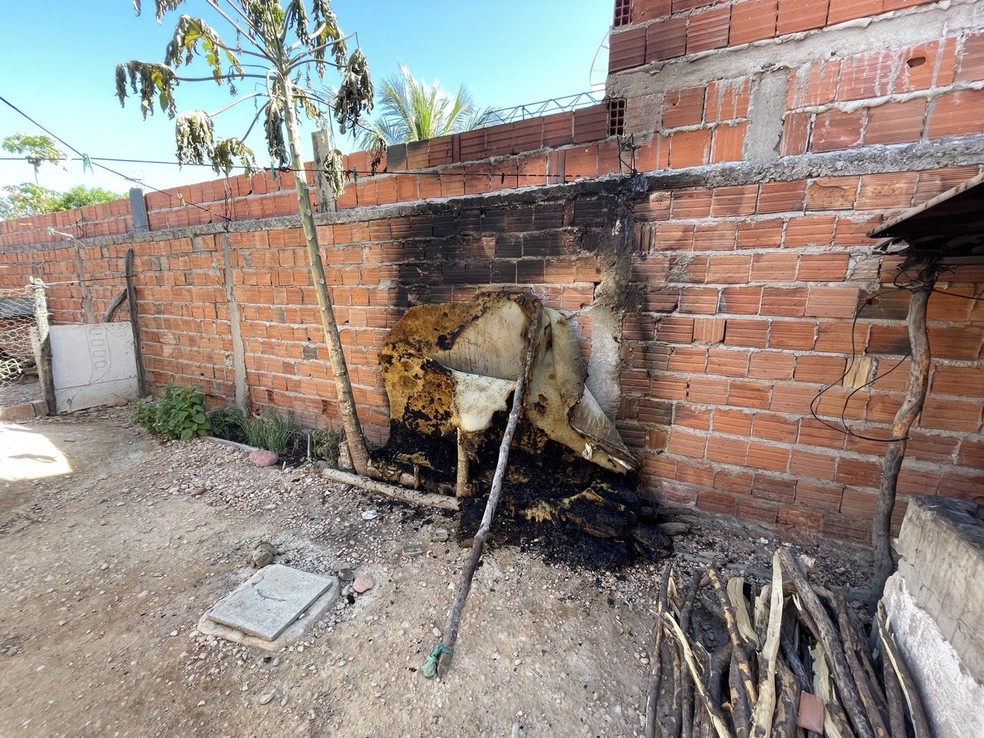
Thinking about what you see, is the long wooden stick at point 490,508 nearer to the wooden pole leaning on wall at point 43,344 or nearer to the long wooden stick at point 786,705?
the long wooden stick at point 786,705

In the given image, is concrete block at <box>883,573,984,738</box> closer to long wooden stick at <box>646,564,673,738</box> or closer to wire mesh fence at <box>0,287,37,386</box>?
long wooden stick at <box>646,564,673,738</box>

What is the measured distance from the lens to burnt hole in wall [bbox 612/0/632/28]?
2.25m

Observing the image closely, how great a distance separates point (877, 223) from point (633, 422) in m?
1.54

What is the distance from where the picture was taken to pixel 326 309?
9.74ft

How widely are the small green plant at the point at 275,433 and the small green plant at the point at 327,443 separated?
27 cm

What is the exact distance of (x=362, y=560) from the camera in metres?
2.39

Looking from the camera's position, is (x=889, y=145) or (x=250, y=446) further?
(x=250, y=446)

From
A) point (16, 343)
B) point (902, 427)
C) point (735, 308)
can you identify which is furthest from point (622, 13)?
point (16, 343)

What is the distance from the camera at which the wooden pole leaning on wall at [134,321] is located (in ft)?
16.3

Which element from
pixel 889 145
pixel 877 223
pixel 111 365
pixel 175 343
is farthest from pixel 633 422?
pixel 111 365

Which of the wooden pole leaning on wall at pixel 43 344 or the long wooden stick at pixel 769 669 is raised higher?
the wooden pole leaning on wall at pixel 43 344

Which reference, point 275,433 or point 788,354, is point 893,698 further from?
point 275,433

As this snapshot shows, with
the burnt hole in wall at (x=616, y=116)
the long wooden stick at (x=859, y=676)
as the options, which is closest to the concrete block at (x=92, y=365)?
the burnt hole in wall at (x=616, y=116)

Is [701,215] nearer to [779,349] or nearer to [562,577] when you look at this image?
[779,349]
